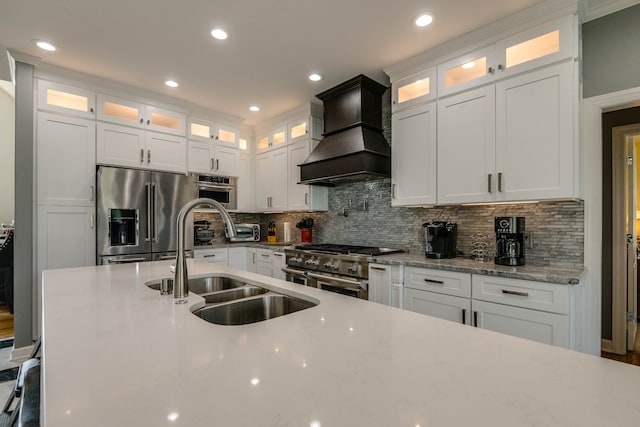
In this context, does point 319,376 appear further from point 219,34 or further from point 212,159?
point 212,159

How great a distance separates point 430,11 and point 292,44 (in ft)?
3.54

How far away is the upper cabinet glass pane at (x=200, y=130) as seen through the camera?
13.6ft

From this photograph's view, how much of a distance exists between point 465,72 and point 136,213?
3454mm

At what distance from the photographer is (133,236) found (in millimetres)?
3387

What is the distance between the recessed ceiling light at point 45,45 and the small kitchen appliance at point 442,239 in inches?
137

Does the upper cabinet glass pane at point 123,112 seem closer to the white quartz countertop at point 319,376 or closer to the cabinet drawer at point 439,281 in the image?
the white quartz countertop at point 319,376

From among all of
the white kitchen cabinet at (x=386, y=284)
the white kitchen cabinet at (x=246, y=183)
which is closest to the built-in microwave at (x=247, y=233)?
the white kitchen cabinet at (x=246, y=183)

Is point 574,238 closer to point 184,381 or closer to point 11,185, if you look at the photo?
point 184,381

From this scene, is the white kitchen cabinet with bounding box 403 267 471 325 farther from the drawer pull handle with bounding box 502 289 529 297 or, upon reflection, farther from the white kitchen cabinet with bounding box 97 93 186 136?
the white kitchen cabinet with bounding box 97 93 186 136

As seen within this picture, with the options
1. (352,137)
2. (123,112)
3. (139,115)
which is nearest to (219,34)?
(352,137)

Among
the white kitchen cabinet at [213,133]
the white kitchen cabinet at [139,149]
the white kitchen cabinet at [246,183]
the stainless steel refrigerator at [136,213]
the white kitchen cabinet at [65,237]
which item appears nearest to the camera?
the white kitchen cabinet at [65,237]

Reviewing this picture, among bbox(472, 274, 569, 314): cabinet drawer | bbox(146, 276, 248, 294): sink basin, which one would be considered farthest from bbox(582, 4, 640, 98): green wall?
bbox(146, 276, 248, 294): sink basin

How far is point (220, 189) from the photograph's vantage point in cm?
438

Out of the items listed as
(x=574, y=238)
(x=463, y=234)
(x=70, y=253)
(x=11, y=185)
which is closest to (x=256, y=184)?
(x=70, y=253)
